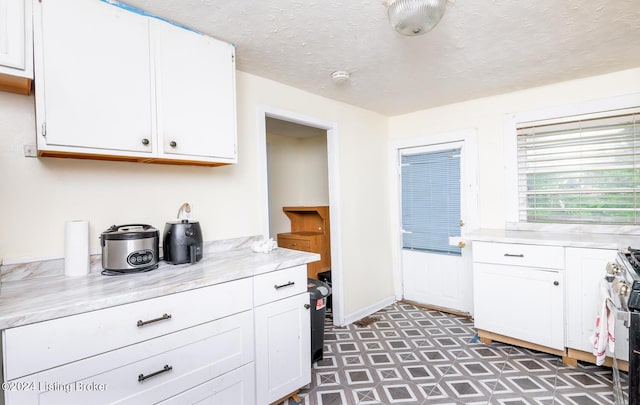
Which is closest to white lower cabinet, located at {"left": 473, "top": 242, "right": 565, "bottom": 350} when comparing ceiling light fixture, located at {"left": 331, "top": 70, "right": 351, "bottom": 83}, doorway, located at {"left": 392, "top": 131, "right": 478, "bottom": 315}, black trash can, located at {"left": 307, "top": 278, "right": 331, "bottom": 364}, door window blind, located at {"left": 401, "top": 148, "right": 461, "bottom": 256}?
doorway, located at {"left": 392, "top": 131, "right": 478, "bottom": 315}

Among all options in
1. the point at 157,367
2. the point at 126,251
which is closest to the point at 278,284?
the point at 157,367

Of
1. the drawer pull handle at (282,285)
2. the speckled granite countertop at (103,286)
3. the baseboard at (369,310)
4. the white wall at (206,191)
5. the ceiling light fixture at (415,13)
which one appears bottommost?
the baseboard at (369,310)

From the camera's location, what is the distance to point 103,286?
1.31 meters

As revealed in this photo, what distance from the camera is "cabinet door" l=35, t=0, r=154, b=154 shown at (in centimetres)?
129

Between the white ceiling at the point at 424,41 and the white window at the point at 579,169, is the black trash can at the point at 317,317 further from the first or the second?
the white window at the point at 579,169

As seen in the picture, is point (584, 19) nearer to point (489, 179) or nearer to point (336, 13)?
point (336, 13)

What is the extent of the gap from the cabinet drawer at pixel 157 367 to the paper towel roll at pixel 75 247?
55cm

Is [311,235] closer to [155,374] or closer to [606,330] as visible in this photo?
[155,374]

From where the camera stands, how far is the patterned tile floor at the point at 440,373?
75.2 inches

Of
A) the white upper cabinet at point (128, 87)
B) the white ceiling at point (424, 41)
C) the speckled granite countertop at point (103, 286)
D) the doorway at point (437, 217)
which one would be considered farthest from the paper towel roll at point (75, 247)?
the doorway at point (437, 217)

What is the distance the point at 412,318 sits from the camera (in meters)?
3.19

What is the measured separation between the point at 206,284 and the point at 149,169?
856 millimetres

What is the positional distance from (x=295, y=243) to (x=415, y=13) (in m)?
3.06

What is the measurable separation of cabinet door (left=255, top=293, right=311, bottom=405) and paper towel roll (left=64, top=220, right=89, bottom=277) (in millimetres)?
894
